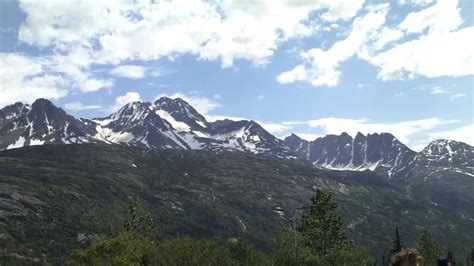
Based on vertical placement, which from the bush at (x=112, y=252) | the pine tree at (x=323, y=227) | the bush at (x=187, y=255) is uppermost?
the pine tree at (x=323, y=227)

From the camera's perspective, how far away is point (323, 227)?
90.9m

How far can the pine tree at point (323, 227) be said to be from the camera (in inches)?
3578

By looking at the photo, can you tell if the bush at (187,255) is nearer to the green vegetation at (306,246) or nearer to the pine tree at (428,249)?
the green vegetation at (306,246)

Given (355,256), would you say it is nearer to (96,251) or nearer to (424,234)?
(96,251)

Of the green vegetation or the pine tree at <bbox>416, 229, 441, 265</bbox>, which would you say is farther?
the pine tree at <bbox>416, 229, 441, 265</bbox>

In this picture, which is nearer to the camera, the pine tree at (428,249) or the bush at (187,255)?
the bush at (187,255)

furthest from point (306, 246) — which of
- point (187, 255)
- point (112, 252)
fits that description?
point (187, 255)

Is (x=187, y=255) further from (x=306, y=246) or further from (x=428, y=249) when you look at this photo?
(x=428, y=249)

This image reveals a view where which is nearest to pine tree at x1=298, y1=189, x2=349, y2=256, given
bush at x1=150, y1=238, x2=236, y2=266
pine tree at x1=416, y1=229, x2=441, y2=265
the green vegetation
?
the green vegetation

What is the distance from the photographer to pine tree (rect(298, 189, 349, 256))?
90875 millimetres

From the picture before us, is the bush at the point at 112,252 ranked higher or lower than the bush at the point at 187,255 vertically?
higher

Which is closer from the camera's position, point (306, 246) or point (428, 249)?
point (306, 246)

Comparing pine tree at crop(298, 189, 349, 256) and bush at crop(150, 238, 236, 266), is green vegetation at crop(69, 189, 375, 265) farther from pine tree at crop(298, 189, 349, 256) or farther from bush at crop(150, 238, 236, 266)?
bush at crop(150, 238, 236, 266)

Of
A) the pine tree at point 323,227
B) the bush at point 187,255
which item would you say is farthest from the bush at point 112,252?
the pine tree at point 323,227
